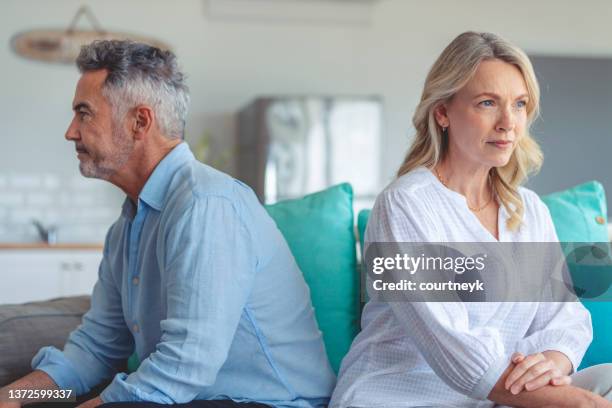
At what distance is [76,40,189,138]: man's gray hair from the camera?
1834 mm

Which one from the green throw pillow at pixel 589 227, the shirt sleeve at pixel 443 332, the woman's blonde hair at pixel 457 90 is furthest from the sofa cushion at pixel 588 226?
the shirt sleeve at pixel 443 332

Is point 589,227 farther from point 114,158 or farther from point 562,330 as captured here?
point 114,158

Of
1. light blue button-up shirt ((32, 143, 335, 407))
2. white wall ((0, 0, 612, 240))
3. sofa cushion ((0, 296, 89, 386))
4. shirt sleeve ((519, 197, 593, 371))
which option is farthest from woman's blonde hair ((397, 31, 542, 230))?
white wall ((0, 0, 612, 240))

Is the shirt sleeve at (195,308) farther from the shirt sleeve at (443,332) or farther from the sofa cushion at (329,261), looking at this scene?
the sofa cushion at (329,261)

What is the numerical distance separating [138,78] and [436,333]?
0.88 meters

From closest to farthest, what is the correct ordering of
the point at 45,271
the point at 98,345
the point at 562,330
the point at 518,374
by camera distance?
1. the point at 518,374
2. the point at 562,330
3. the point at 98,345
4. the point at 45,271

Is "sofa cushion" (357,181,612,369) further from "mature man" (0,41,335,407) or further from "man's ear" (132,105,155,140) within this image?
"man's ear" (132,105,155,140)

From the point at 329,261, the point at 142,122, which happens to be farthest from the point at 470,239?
the point at 142,122

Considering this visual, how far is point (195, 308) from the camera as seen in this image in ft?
5.13

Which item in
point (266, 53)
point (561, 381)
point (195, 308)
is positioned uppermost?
point (266, 53)

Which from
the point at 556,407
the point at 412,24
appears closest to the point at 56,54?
the point at 412,24

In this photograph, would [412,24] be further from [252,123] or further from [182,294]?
[182,294]

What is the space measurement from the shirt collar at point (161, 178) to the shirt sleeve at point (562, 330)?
852mm

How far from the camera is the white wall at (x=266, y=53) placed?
5469mm
